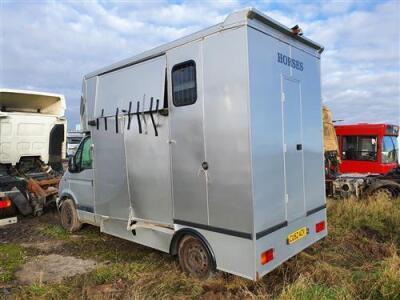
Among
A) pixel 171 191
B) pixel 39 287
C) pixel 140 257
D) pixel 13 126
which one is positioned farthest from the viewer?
pixel 13 126

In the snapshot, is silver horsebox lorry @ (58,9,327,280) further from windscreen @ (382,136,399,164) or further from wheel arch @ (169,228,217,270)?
windscreen @ (382,136,399,164)

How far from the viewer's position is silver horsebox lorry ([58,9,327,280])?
405cm

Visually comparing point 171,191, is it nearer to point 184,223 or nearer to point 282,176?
point 184,223

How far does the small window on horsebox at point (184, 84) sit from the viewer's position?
4500 millimetres

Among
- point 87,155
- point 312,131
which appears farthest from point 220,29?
point 87,155

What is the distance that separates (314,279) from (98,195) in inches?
143

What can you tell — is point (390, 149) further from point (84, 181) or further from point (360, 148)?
point (84, 181)

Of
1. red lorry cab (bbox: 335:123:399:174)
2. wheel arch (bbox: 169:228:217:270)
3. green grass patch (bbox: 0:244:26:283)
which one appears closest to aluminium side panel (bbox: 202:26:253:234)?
wheel arch (bbox: 169:228:217:270)

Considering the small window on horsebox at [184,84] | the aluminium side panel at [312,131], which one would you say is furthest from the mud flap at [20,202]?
the aluminium side panel at [312,131]

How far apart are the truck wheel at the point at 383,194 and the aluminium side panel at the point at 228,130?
5789mm

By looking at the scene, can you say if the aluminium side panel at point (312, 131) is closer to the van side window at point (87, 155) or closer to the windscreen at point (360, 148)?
the van side window at point (87, 155)

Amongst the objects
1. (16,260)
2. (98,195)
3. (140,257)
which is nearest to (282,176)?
(140,257)

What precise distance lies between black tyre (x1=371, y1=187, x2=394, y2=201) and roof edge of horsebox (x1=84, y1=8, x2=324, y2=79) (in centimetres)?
469

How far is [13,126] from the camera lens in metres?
9.08
